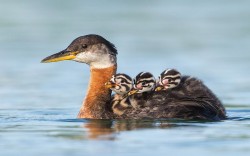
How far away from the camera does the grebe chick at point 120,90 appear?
16.3 metres

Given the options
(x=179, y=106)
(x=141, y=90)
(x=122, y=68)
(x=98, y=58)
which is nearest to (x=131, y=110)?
(x=141, y=90)

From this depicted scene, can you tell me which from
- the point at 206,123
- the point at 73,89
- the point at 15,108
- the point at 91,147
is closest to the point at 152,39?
the point at 73,89

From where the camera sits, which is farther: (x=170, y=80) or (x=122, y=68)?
(x=122, y=68)

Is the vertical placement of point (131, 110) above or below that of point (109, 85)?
below

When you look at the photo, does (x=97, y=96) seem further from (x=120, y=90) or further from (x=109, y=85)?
(x=120, y=90)

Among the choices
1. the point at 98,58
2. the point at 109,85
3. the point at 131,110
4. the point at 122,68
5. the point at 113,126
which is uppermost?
the point at 122,68

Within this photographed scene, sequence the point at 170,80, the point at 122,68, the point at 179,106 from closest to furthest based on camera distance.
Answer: the point at 179,106
the point at 170,80
the point at 122,68

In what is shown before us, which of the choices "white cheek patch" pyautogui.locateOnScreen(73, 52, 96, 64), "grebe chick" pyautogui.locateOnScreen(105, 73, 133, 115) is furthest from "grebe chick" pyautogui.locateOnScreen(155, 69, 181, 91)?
"white cheek patch" pyautogui.locateOnScreen(73, 52, 96, 64)

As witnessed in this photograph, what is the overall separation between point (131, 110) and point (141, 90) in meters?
0.41

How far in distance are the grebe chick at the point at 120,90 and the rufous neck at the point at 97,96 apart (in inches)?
7.8

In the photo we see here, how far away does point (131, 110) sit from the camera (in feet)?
53.1

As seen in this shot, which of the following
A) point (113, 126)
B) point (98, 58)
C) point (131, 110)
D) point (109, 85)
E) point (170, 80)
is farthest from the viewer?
point (98, 58)

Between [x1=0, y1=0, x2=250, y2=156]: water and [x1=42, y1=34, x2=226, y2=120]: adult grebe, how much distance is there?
24 cm

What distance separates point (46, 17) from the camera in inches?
1303
